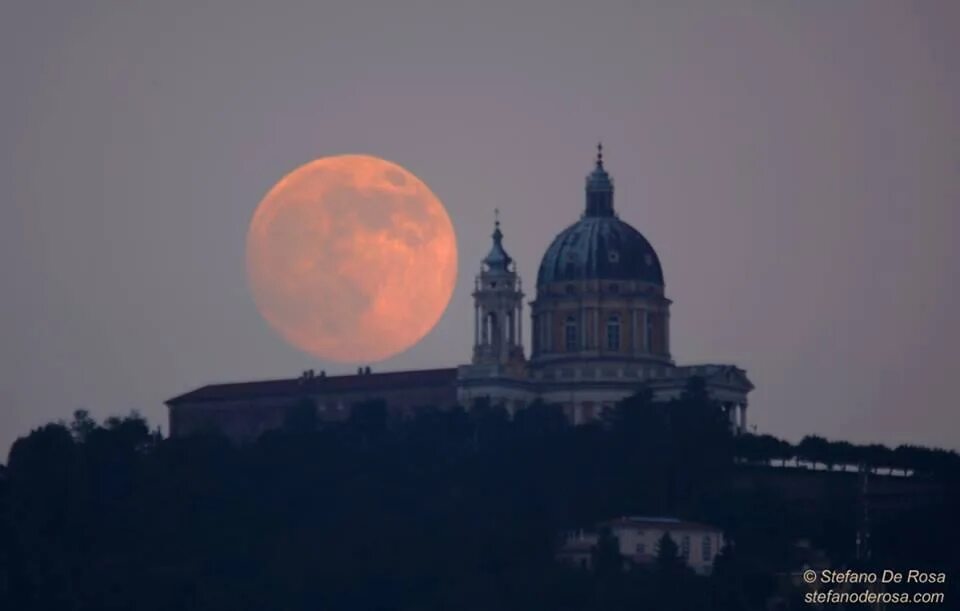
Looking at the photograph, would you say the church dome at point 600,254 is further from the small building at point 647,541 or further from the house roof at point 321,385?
the small building at point 647,541

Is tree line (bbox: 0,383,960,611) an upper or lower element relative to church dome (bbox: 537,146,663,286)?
lower

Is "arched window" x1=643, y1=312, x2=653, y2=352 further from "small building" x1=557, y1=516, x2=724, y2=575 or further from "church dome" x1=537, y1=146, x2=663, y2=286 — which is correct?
"small building" x1=557, y1=516, x2=724, y2=575

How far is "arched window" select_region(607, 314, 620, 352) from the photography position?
192m

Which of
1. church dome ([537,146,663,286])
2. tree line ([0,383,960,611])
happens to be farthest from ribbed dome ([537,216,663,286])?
tree line ([0,383,960,611])

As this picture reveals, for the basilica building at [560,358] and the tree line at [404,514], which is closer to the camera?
the tree line at [404,514]

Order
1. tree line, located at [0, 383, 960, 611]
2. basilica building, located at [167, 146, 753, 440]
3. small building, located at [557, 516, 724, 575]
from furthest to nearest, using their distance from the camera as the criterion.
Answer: basilica building, located at [167, 146, 753, 440] < small building, located at [557, 516, 724, 575] < tree line, located at [0, 383, 960, 611]

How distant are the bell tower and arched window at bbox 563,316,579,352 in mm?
1594

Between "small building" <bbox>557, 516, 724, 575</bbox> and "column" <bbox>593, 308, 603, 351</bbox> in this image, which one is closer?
"small building" <bbox>557, 516, 724, 575</bbox>

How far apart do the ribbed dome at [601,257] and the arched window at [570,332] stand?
60.7 inches

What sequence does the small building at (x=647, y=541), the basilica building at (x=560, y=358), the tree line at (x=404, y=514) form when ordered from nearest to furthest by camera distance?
the tree line at (x=404, y=514) < the small building at (x=647, y=541) < the basilica building at (x=560, y=358)

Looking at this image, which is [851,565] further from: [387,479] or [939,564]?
[387,479]

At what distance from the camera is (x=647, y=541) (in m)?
172

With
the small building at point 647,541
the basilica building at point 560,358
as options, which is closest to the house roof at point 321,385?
the basilica building at point 560,358

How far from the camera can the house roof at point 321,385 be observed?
192m
